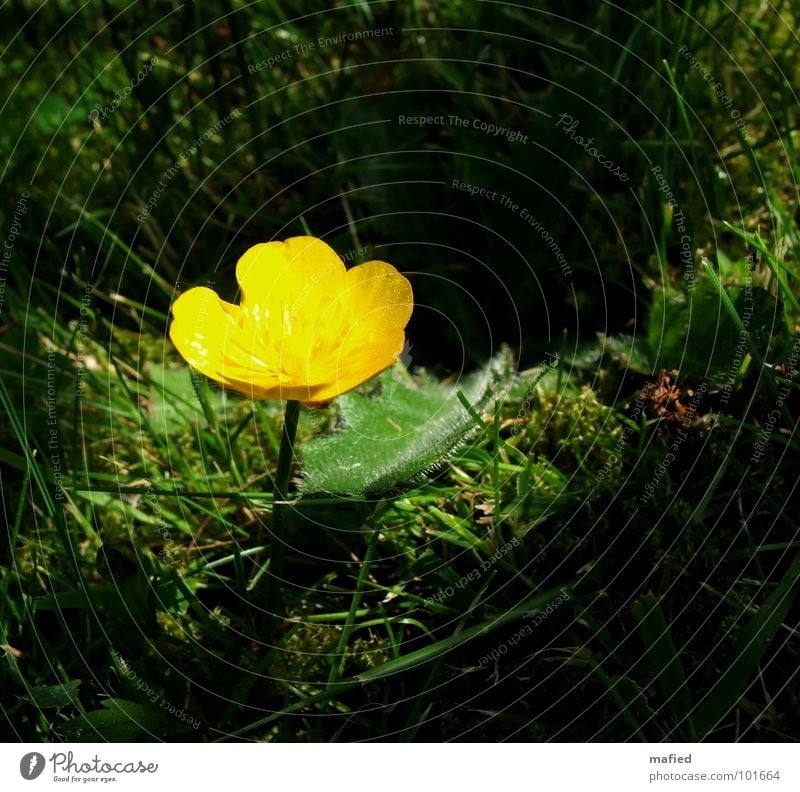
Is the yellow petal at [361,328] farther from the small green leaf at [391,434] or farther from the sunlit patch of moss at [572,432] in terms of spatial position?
the sunlit patch of moss at [572,432]

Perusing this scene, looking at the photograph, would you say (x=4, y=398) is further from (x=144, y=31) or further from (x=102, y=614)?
(x=144, y=31)

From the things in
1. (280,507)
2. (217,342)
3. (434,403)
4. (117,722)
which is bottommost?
(117,722)

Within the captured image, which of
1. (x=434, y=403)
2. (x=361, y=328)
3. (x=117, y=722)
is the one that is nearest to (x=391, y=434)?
(x=434, y=403)

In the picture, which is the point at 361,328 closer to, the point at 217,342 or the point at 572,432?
the point at 217,342

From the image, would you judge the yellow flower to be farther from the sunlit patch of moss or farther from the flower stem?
the sunlit patch of moss

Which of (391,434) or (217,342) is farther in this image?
(391,434)
